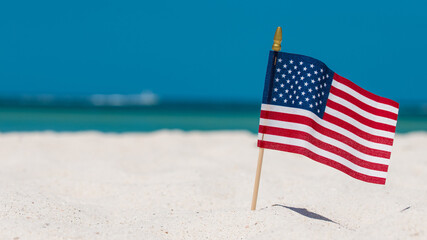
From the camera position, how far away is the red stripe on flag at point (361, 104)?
4.04 meters

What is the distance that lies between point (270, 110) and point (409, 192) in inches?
87.6

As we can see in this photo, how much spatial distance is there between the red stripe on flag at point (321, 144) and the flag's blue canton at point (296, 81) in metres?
0.24

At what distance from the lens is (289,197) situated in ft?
16.2

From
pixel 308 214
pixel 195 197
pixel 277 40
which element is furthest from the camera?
pixel 195 197

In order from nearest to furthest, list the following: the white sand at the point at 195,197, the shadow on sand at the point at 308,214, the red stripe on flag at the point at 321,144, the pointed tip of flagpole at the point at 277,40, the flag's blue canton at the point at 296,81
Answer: the white sand at the point at 195,197 < the pointed tip of flagpole at the point at 277,40 < the flag's blue canton at the point at 296,81 < the red stripe on flag at the point at 321,144 < the shadow on sand at the point at 308,214

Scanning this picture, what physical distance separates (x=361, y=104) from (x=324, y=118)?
1.30ft

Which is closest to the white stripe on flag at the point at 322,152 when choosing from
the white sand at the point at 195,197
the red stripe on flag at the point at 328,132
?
the red stripe on flag at the point at 328,132

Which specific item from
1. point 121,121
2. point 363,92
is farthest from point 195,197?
point 121,121

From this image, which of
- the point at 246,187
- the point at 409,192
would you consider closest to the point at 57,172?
the point at 246,187

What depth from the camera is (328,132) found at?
409cm

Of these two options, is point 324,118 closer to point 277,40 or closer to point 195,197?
point 277,40

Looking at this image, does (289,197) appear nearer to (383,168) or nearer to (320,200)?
(320,200)

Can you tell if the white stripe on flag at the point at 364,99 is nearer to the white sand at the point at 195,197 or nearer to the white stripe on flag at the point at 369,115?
the white stripe on flag at the point at 369,115

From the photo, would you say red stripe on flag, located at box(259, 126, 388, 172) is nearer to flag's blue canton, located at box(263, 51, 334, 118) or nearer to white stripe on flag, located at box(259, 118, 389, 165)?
white stripe on flag, located at box(259, 118, 389, 165)
